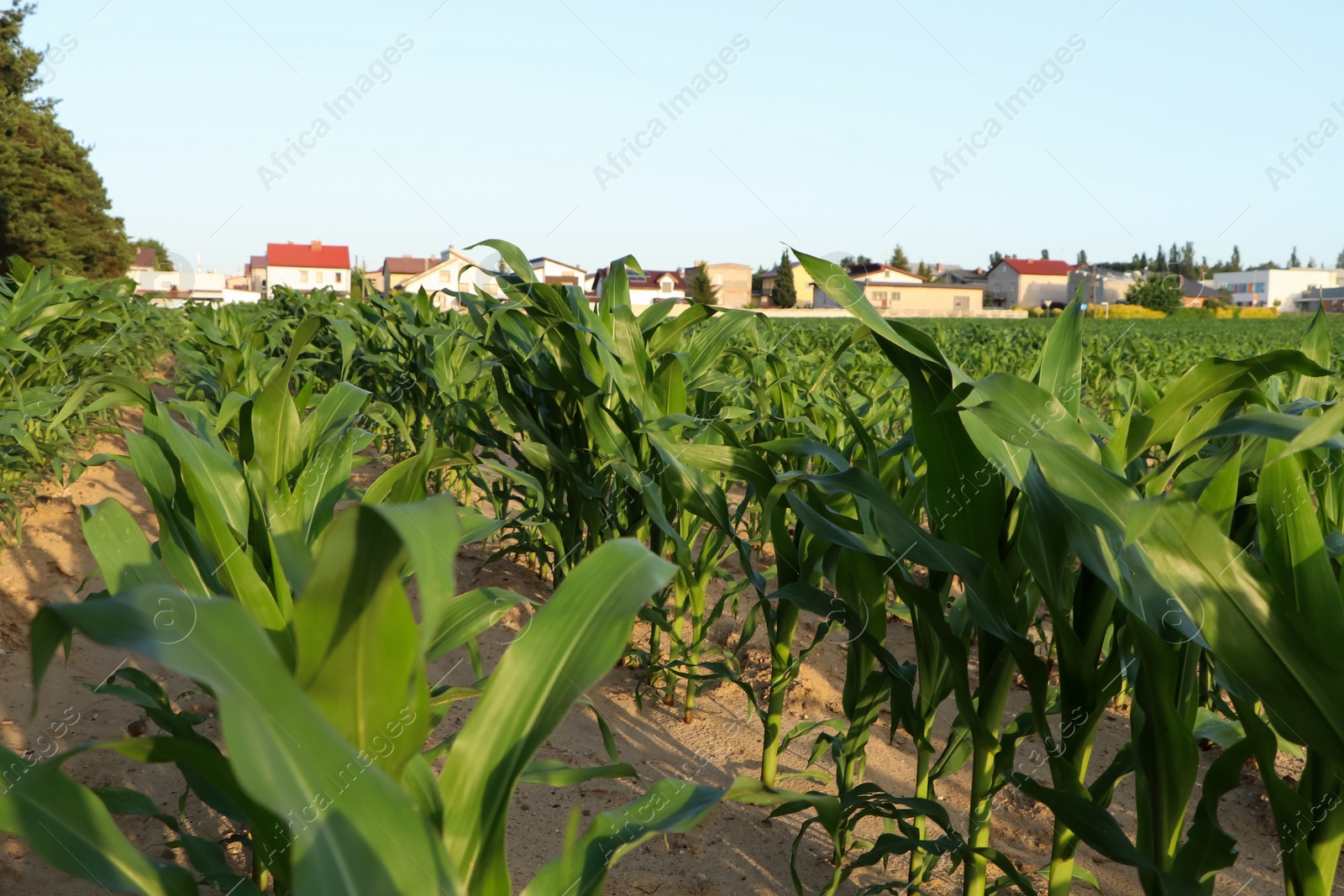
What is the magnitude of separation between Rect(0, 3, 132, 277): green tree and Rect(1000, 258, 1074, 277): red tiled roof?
60769 millimetres

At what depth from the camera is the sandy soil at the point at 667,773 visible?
194 centimetres

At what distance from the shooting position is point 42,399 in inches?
138

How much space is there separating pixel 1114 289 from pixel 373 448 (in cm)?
5262

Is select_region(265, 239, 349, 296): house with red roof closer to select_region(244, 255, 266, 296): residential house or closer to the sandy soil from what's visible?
select_region(244, 255, 266, 296): residential house

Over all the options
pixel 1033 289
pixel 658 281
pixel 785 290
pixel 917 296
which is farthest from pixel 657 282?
pixel 1033 289

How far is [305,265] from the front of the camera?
59.4m

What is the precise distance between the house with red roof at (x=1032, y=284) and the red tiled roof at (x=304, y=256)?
49.8 meters

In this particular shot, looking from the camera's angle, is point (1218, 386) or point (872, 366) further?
point (872, 366)

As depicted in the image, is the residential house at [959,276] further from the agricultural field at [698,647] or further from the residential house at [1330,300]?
the agricultural field at [698,647]

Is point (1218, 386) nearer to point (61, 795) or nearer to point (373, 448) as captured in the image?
point (61, 795)

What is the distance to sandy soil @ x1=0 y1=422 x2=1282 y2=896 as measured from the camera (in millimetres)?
1944

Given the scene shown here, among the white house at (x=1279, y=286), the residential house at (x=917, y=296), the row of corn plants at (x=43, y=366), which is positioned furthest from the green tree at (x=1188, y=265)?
the row of corn plants at (x=43, y=366)

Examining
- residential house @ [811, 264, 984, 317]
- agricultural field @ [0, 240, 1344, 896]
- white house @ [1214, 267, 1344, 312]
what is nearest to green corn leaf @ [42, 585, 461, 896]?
agricultural field @ [0, 240, 1344, 896]

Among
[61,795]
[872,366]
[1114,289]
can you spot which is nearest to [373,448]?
[872,366]
